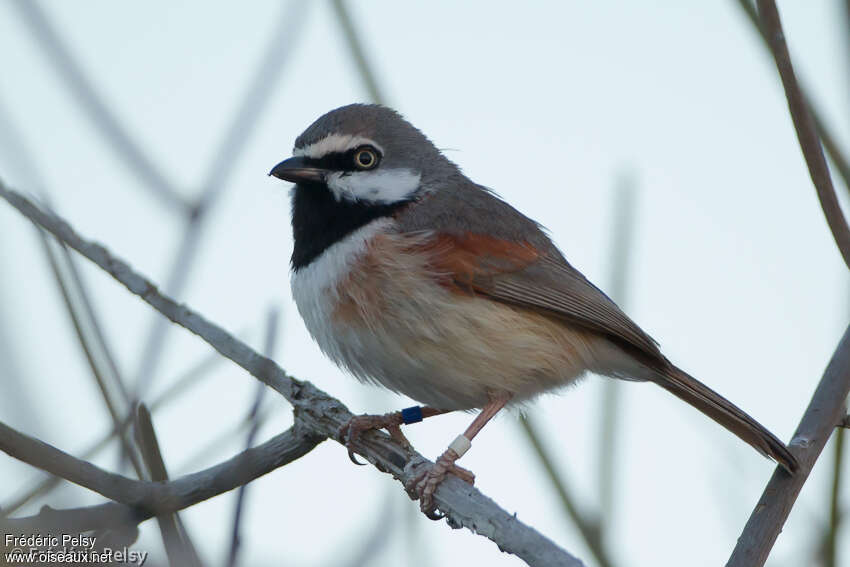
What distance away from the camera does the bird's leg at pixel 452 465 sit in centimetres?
405

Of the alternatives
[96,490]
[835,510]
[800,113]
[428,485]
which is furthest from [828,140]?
[96,490]

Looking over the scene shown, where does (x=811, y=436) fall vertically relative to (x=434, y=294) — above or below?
below

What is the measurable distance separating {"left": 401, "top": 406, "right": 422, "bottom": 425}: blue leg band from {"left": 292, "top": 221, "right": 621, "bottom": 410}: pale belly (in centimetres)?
7

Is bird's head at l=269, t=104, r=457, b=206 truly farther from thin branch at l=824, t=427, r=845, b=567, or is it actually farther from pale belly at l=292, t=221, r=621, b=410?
thin branch at l=824, t=427, r=845, b=567

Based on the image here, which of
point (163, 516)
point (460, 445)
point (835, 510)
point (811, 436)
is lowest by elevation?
point (835, 510)

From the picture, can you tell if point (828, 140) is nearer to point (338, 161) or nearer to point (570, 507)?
point (570, 507)

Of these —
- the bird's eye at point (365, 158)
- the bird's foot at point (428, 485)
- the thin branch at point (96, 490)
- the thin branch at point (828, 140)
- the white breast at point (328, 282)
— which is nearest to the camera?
the thin branch at point (96, 490)

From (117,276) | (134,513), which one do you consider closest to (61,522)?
(134,513)

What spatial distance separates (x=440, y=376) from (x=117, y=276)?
1718 mm

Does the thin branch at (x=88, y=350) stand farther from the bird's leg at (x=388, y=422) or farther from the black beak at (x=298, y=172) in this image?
the black beak at (x=298, y=172)

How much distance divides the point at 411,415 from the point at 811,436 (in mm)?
2205

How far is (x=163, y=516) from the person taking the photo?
199 centimetres

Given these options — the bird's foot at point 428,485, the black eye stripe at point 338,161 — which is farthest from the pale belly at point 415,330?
the bird's foot at point 428,485

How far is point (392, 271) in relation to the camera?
4.95 m
